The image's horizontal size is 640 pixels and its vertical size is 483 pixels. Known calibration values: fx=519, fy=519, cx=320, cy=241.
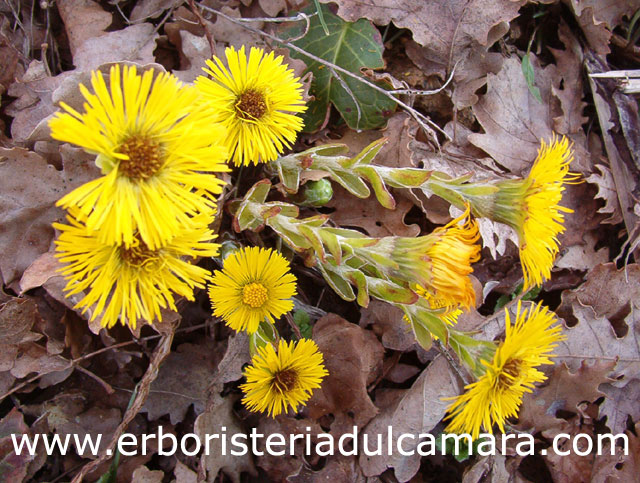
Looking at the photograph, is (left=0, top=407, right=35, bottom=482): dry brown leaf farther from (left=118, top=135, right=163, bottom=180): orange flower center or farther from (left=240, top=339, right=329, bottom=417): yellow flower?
(left=118, top=135, right=163, bottom=180): orange flower center

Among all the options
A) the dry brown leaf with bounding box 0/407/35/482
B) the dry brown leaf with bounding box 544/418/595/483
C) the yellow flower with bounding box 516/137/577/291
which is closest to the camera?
the yellow flower with bounding box 516/137/577/291

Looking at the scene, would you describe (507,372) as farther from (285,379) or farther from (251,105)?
(251,105)

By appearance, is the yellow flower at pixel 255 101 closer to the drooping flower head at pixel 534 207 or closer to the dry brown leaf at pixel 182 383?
the drooping flower head at pixel 534 207

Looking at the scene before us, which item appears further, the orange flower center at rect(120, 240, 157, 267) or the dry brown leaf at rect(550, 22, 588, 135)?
the dry brown leaf at rect(550, 22, 588, 135)

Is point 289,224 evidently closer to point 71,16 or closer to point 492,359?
point 492,359

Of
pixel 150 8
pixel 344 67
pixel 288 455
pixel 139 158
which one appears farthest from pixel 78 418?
pixel 344 67

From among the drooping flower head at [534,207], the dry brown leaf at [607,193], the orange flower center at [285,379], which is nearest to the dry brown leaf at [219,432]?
the orange flower center at [285,379]

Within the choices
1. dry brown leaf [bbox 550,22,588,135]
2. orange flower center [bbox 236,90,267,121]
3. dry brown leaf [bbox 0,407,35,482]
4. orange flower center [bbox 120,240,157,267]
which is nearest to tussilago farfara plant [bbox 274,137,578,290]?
orange flower center [bbox 236,90,267,121]
